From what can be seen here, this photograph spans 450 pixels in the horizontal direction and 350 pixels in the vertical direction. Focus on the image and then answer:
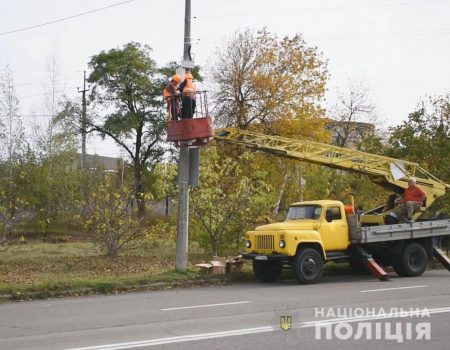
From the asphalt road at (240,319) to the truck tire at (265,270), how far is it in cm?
160

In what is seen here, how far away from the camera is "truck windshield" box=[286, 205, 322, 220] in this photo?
56.4 ft

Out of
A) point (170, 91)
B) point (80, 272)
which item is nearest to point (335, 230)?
point (170, 91)

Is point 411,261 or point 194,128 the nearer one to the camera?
point 194,128

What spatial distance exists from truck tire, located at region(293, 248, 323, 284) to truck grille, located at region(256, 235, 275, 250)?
0.75 meters

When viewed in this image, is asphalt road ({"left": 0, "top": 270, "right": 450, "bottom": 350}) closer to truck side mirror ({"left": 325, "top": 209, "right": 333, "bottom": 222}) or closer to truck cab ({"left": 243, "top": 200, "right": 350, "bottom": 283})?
truck cab ({"left": 243, "top": 200, "right": 350, "bottom": 283})

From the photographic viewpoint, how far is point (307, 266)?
52.3 ft

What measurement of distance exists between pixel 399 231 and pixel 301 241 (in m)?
3.57

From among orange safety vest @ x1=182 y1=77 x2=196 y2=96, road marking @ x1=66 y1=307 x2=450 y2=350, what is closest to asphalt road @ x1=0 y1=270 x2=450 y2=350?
road marking @ x1=66 y1=307 x2=450 y2=350

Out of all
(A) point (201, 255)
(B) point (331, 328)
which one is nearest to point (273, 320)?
(B) point (331, 328)

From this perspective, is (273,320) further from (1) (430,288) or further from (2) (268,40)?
(2) (268,40)

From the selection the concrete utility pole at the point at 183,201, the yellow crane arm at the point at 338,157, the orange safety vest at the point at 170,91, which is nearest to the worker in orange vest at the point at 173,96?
the orange safety vest at the point at 170,91

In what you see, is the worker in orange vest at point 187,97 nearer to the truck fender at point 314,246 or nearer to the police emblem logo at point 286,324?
the truck fender at point 314,246

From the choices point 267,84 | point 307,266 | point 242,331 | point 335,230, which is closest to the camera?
point 242,331

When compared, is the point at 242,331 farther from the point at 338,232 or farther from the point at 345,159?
the point at 345,159
